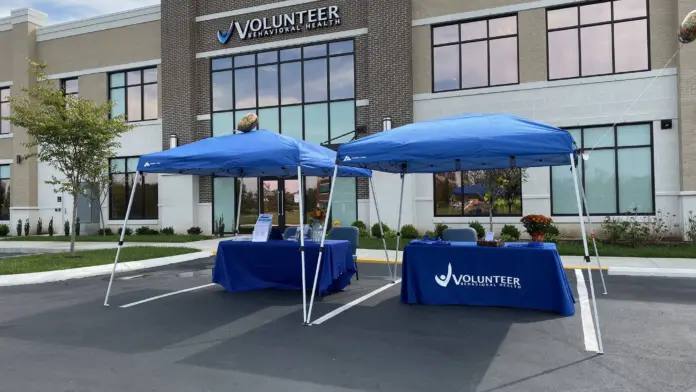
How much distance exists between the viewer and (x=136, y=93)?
23.7m

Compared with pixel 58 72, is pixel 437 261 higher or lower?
lower

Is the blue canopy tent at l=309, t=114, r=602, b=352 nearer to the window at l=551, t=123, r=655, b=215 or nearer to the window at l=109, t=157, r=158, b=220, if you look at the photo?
the window at l=551, t=123, r=655, b=215

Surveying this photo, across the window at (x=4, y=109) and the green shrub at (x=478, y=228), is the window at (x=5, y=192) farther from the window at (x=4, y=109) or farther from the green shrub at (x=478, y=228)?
the green shrub at (x=478, y=228)

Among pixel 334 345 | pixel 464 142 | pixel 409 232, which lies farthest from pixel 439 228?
pixel 334 345

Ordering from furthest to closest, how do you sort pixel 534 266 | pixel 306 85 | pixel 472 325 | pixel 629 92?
1. pixel 306 85
2. pixel 629 92
3. pixel 534 266
4. pixel 472 325

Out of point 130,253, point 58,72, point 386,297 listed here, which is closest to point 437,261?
point 386,297

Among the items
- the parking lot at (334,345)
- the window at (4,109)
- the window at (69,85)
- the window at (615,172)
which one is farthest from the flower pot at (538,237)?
the window at (4,109)

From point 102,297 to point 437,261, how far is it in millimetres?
5613

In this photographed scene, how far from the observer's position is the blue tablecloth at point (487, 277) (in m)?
7.35

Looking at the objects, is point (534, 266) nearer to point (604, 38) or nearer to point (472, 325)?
point (472, 325)

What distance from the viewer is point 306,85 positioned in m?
20.9

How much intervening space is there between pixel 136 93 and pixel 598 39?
60.6 ft

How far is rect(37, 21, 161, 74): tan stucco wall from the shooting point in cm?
2317

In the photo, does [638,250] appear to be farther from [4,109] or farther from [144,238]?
[4,109]
